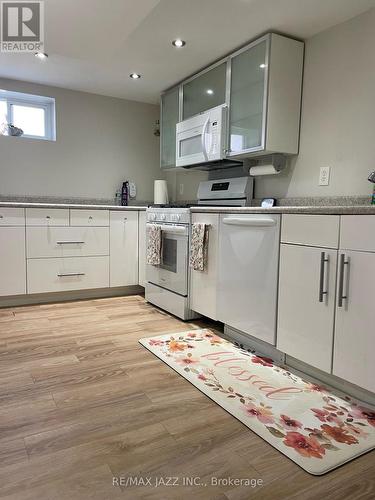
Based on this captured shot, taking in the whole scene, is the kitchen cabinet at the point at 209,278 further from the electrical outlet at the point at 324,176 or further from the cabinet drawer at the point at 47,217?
the cabinet drawer at the point at 47,217

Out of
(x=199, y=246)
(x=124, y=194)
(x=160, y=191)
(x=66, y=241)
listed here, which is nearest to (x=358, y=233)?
(x=199, y=246)

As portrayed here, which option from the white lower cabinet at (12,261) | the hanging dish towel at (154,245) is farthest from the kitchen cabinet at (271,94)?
the white lower cabinet at (12,261)

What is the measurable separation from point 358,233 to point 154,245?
1.89 metres

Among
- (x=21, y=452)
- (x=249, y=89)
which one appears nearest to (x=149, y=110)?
(x=249, y=89)

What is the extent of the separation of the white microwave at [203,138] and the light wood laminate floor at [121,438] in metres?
1.65

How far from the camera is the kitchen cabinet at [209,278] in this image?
252 centimetres

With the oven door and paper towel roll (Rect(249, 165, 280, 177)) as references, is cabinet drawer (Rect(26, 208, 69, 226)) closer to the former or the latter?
the oven door

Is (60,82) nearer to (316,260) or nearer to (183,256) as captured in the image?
(183,256)

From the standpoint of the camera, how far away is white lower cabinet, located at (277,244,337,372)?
1.71m

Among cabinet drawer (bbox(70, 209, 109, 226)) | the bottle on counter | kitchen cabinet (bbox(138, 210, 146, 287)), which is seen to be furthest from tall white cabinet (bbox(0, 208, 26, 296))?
the bottle on counter

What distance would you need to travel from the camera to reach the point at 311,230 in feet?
5.85

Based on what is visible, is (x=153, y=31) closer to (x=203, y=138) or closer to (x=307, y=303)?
(x=203, y=138)

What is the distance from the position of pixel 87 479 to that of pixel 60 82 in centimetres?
351

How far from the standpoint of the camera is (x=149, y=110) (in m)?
4.23
